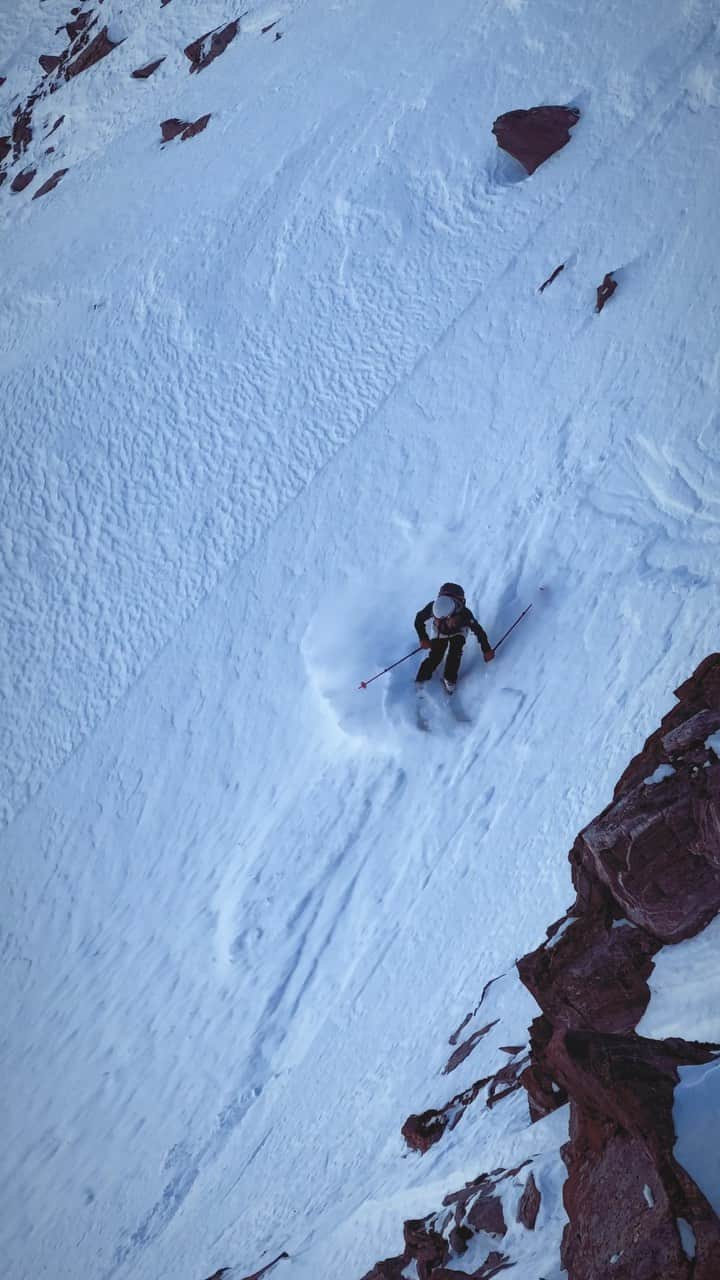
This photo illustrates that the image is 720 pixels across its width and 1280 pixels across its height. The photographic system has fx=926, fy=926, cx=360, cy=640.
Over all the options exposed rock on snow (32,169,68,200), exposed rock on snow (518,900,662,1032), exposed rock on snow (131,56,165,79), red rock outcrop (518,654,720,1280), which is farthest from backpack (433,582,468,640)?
exposed rock on snow (131,56,165,79)

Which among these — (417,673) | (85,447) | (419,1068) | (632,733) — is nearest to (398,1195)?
(419,1068)

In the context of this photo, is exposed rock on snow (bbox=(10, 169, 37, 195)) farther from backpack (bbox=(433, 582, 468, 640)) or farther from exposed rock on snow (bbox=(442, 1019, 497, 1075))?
exposed rock on snow (bbox=(442, 1019, 497, 1075))

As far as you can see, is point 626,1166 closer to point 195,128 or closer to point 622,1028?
point 622,1028

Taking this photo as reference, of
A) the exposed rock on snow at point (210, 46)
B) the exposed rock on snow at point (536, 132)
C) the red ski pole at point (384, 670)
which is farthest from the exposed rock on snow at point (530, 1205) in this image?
the exposed rock on snow at point (210, 46)

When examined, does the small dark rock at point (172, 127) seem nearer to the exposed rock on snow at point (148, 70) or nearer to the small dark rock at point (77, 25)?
the exposed rock on snow at point (148, 70)

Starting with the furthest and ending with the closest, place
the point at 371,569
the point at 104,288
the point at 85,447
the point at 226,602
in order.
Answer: the point at 104,288 < the point at 85,447 < the point at 226,602 < the point at 371,569

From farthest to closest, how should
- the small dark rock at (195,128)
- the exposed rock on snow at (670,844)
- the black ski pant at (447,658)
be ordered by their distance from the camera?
the small dark rock at (195,128) → the black ski pant at (447,658) → the exposed rock on snow at (670,844)

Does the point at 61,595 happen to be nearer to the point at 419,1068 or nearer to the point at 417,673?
the point at 417,673
